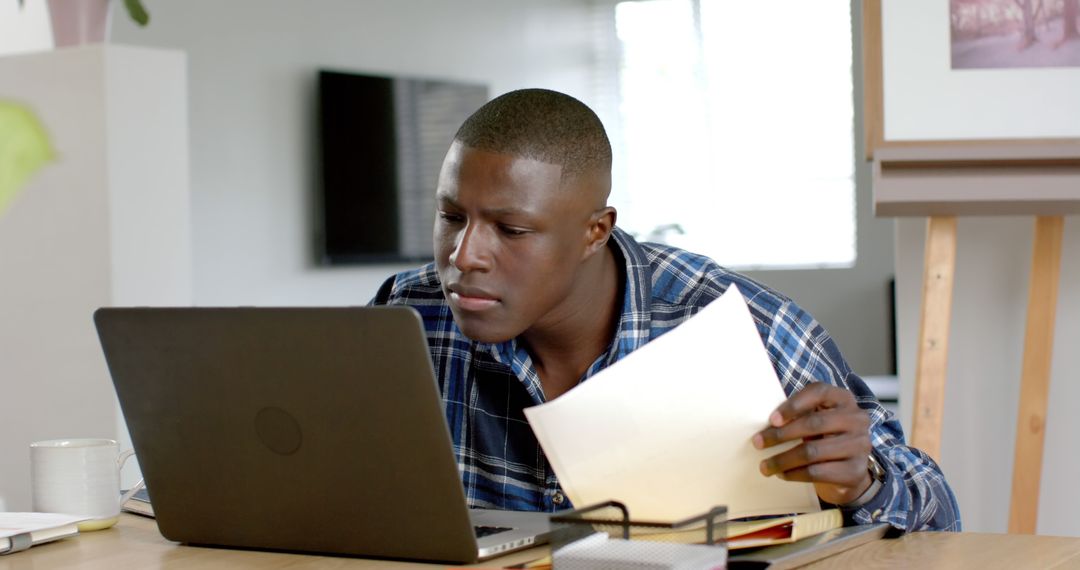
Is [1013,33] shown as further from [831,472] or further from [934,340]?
[831,472]

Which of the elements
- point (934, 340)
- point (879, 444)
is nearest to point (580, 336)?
point (879, 444)

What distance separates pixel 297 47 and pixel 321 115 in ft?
0.88

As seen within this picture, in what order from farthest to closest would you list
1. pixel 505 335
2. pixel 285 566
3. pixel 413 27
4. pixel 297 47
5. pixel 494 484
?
1. pixel 413 27
2. pixel 297 47
3. pixel 494 484
4. pixel 505 335
5. pixel 285 566

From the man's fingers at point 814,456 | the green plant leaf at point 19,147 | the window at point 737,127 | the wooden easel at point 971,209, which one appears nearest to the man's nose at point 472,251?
the man's fingers at point 814,456

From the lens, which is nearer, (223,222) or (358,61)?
(223,222)

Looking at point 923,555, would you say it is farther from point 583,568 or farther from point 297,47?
point 297,47

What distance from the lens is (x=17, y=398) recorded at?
2.64 metres

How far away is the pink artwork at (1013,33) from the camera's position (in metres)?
2.04

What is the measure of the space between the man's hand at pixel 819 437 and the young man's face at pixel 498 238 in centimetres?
36


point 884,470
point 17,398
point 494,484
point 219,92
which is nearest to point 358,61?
point 219,92

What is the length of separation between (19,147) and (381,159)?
100 inches

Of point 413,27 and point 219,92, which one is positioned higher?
point 413,27

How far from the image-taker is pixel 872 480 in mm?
1176

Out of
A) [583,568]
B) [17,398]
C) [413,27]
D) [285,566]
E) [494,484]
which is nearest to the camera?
[583,568]
